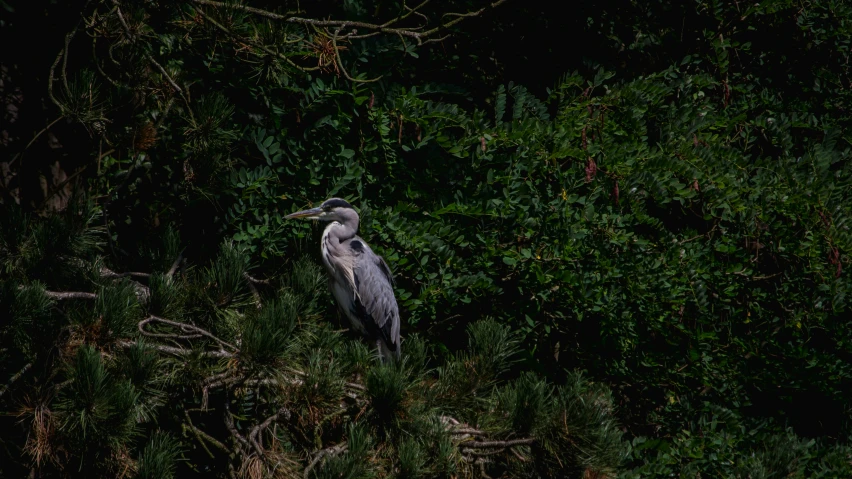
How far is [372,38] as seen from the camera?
338 cm

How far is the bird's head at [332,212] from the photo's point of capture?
3.29 meters

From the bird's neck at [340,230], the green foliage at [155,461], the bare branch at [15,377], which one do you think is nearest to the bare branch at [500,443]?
the green foliage at [155,461]

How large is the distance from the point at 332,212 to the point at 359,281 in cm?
41

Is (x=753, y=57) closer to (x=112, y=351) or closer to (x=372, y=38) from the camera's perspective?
(x=372, y=38)

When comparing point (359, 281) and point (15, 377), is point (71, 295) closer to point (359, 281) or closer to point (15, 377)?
point (15, 377)

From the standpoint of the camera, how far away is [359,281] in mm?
3619

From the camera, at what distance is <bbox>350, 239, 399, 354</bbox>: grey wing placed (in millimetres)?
3520

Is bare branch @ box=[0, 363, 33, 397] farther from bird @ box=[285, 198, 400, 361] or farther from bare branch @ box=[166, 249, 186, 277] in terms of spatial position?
bird @ box=[285, 198, 400, 361]

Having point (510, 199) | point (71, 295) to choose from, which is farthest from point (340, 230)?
point (71, 295)

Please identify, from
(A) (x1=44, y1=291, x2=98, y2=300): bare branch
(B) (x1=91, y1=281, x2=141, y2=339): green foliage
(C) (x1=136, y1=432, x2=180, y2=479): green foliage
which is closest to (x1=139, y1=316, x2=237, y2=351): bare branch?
(B) (x1=91, y1=281, x2=141, y2=339): green foliage

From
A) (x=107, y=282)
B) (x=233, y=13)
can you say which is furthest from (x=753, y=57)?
(x=107, y=282)

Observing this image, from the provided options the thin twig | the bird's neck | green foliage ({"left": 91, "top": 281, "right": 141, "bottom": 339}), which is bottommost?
the bird's neck

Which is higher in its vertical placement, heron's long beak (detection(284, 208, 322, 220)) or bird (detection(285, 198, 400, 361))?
heron's long beak (detection(284, 208, 322, 220))

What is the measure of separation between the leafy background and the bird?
0.08m
